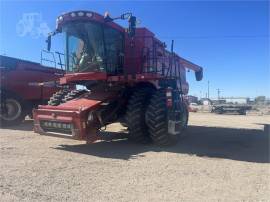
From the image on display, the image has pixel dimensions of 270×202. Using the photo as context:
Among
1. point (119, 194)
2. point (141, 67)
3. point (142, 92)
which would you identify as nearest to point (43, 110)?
point (142, 92)

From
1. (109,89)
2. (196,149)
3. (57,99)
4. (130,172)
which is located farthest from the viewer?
(57,99)

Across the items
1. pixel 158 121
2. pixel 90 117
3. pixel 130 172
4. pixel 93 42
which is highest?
pixel 93 42

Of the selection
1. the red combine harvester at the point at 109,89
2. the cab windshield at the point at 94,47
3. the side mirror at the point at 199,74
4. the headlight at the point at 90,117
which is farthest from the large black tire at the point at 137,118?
the side mirror at the point at 199,74

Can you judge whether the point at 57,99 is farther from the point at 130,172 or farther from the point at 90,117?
the point at 130,172

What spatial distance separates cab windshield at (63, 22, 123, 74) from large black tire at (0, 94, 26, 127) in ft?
20.1

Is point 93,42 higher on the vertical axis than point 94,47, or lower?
higher

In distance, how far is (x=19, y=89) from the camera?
1680 cm

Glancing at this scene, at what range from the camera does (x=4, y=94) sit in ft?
52.4

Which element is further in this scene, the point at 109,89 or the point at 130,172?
the point at 109,89

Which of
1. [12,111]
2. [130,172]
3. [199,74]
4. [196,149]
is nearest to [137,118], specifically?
[196,149]

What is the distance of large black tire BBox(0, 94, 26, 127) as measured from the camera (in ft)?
52.0

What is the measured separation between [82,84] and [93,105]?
2.73 metres

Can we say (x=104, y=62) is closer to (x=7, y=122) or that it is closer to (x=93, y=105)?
(x=93, y=105)

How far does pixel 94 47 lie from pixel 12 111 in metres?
7.30
